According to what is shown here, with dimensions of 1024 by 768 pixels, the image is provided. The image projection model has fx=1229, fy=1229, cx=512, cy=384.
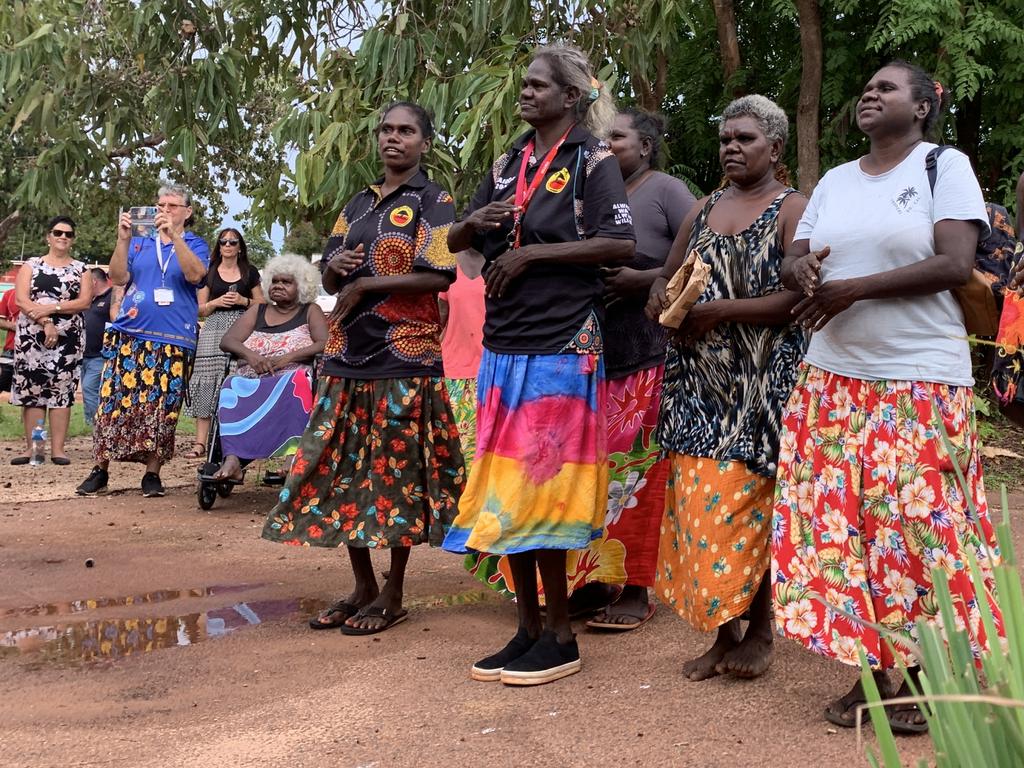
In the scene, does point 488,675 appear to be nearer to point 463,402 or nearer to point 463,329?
point 463,402

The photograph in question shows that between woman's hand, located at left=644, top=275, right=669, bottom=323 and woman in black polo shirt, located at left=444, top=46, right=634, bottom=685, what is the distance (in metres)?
0.19

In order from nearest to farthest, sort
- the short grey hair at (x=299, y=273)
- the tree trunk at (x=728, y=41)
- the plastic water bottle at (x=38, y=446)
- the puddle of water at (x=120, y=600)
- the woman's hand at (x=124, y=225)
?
1. the puddle of water at (x=120, y=600)
2. the short grey hair at (x=299, y=273)
3. the woman's hand at (x=124, y=225)
4. the plastic water bottle at (x=38, y=446)
5. the tree trunk at (x=728, y=41)

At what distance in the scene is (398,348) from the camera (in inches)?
197

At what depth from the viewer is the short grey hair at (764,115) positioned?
418 centimetres

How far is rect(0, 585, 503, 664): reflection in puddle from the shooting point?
189 inches

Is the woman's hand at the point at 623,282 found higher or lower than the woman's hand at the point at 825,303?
higher

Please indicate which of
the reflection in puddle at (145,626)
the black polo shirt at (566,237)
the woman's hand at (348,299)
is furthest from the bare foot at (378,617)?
the black polo shirt at (566,237)

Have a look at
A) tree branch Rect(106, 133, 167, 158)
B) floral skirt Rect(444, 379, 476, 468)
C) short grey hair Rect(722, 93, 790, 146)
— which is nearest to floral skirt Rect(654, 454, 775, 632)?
short grey hair Rect(722, 93, 790, 146)

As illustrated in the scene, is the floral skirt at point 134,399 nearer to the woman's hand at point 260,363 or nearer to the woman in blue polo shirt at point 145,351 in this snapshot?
the woman in blue polo shirt at point 145,351

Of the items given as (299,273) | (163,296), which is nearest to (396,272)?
(299,273)

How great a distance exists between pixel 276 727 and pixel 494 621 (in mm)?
1501

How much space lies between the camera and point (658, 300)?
14.1 ft

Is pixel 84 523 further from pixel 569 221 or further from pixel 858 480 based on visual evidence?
pixel 858 480

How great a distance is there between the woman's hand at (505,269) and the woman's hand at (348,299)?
0.75 m
